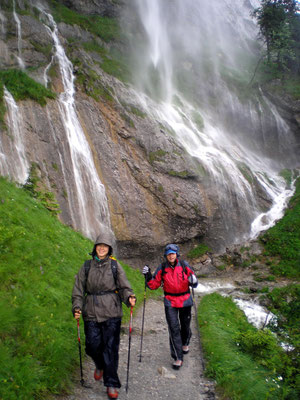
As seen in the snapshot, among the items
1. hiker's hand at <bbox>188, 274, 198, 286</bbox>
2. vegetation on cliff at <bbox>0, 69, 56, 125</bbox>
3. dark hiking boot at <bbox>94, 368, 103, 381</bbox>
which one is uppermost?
vegetation on cliff at <bbox>0, 69, 56, 125</bbox>

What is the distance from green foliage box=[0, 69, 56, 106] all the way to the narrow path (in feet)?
47.4

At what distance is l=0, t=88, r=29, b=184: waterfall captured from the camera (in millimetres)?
13570

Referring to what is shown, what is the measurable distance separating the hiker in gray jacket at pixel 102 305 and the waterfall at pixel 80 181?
11084 mm

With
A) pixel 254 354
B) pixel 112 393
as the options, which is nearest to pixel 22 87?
pixel 112 393

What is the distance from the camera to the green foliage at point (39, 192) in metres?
13.2

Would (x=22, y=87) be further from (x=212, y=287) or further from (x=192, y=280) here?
(x=192, y=280)


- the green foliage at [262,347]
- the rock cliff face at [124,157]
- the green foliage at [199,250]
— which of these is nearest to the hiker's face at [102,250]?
the green foliage at [262,347]

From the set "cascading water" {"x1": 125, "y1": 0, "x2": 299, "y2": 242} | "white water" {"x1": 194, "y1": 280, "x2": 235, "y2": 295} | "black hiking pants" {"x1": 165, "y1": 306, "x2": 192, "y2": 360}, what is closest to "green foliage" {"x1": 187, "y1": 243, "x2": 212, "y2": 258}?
"cascading water" {"x1": 125, "y1": 0, "x2": 299, "y2": 242}

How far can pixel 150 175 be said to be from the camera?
2036 cm

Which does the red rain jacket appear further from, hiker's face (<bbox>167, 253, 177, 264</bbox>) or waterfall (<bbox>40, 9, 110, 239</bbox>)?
waterfall (<bbox>40, 9, 110, 239</bbox>)

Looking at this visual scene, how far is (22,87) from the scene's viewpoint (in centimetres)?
1711

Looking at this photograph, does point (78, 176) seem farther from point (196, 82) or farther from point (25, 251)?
point (196, 82)

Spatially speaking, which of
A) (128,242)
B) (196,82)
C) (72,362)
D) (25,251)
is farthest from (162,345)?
(196,82)

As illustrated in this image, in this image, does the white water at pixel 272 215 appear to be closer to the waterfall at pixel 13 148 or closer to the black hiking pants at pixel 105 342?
the waterfall at pixel 13 148
